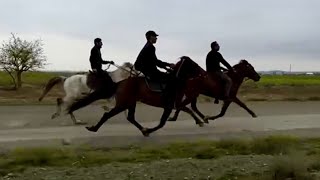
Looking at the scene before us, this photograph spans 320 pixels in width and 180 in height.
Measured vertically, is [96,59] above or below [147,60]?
above

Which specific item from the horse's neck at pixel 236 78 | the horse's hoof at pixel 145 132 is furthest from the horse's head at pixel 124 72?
the horse's neck at pixel 236 78

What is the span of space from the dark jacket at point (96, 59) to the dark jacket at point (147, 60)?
2.04 metres

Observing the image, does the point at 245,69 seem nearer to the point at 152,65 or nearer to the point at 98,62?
the point at 98,62

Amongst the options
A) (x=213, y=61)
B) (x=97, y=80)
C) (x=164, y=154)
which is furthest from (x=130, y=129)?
(x=164, y=154)

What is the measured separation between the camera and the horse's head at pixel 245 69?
2173 cm

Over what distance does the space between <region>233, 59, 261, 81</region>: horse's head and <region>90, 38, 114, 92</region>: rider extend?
5523 millimetres

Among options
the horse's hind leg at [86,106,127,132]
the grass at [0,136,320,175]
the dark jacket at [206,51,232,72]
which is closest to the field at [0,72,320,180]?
the grass at [0,136,320,175]

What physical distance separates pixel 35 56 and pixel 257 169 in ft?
120

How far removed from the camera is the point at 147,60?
15992mm

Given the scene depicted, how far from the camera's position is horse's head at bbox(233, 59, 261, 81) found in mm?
21734

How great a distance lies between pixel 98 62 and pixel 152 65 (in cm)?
253

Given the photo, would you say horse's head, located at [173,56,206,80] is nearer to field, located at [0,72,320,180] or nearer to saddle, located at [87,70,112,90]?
field, located at [0,72,320,180]

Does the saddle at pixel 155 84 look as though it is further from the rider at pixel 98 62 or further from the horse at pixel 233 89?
the horse at pixel 233 89

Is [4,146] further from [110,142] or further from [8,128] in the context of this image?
[8,128]
